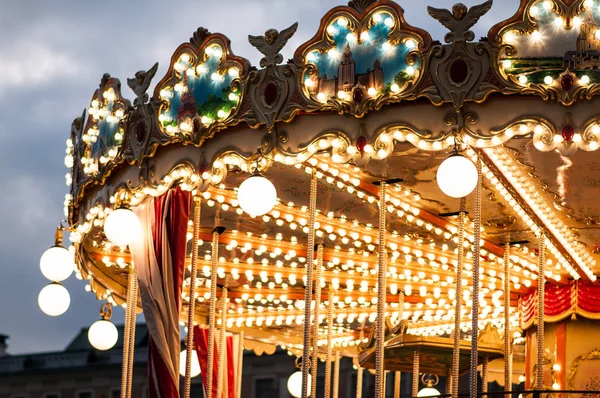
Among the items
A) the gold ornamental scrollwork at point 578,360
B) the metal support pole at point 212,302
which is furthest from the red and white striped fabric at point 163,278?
the gold ornamental scrollwork at point 578,360

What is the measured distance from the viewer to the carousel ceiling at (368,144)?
957 centimetres

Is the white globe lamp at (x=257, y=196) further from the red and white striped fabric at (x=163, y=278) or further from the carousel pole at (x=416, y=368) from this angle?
the carousel pole at (x=416, y=368)

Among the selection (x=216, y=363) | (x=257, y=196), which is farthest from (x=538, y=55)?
(x=216, y=363)

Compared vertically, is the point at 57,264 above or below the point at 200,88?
below

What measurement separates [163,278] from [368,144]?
9.23 feet

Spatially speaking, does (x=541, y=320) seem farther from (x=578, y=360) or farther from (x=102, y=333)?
(x=102, y=333)

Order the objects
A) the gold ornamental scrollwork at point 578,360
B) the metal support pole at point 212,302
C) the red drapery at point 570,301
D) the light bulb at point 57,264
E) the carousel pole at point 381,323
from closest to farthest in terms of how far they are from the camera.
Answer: the carousel pole at point 381,323 → the light bulb at point 57,264 → the metal support pole at point 212,302 → the gold ornamental scrollwork at point 578,360 → the red drapery at point 570,301

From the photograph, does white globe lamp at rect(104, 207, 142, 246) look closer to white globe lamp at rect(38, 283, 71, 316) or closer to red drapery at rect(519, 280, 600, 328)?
white globe lamp at rect(38, 283, 71, 316)

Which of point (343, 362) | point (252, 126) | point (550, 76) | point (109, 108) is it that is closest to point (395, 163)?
point (252, 126)

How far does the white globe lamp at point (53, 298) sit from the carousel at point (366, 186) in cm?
3

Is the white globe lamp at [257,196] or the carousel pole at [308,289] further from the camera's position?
the carousel pole at [308,289]

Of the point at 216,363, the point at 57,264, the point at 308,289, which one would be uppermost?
the point at 57,264

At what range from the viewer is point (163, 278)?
38.8ft

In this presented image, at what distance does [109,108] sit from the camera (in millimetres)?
12422
